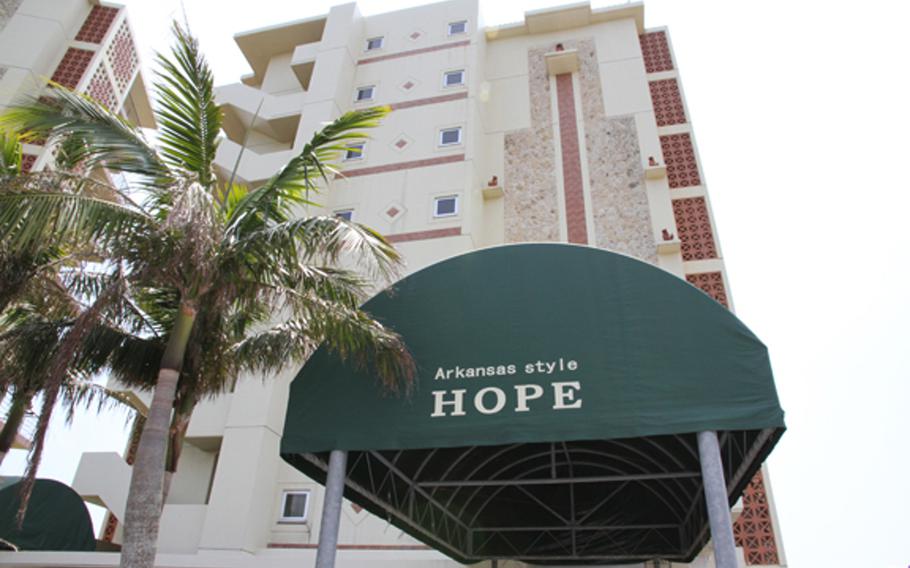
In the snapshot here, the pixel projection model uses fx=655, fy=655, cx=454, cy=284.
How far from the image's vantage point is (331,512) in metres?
7.22

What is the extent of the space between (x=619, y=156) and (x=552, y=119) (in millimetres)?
2628

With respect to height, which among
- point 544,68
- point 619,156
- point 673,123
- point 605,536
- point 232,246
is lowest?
point 605,536

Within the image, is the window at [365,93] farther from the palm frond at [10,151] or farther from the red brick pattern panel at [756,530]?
the red brick pattern panel at [756,530]

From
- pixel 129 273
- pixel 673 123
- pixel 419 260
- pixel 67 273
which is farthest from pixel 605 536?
pixel 673 123

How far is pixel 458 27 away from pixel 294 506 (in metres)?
16.4

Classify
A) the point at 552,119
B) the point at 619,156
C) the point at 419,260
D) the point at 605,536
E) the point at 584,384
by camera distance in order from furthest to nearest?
the point at 552,119, the point at 619,156, the point at 419,260, the point at 605,536, the point at 584,384

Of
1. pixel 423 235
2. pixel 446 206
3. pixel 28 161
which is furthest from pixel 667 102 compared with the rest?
pixel 28 161

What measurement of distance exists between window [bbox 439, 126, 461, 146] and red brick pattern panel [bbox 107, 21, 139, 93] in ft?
44.4

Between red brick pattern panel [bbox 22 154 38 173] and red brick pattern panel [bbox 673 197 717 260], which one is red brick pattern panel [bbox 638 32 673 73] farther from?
red brick pattern panel [bbox 22 154 38 173]

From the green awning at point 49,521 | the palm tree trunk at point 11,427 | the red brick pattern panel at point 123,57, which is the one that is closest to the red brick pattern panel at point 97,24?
the red brick pattern panel at point 123,57

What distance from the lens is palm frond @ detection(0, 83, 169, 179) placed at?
25.7 ft

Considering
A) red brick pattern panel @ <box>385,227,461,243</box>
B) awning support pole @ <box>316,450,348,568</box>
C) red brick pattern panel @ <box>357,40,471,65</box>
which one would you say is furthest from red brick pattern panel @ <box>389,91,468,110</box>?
awning support pole @ <box>316,450,348,568</box>

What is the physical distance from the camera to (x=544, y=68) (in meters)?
22.0

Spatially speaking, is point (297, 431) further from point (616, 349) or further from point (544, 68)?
point (544, 68)
